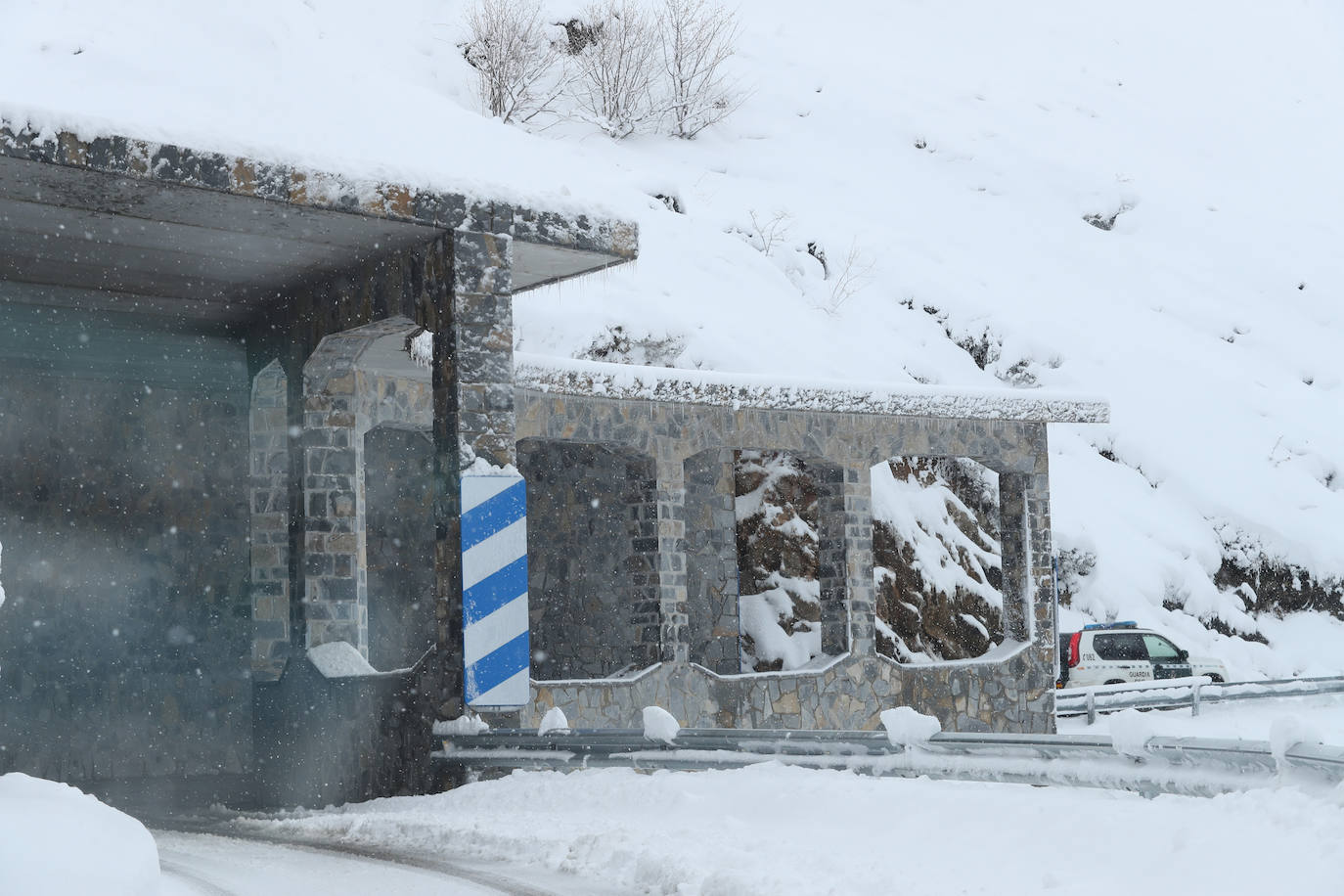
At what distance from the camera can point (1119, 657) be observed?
23078 mm

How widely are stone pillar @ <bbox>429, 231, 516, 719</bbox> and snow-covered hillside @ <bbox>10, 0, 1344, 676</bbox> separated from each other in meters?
0.47

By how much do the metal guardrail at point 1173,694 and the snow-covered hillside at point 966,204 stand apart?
3.58 metres

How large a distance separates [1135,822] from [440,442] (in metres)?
5.31

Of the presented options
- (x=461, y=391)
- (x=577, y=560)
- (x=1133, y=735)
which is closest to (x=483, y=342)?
(x=461, y=391)

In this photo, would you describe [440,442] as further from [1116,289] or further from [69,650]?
[1116,289]

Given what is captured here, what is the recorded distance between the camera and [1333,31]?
6631 cm

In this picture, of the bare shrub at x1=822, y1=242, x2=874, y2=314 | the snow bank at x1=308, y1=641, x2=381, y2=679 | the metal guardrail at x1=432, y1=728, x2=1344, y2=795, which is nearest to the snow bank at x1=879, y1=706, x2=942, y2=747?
the metal guardrail at x1=432, y1=728, x2=1344, y2=795

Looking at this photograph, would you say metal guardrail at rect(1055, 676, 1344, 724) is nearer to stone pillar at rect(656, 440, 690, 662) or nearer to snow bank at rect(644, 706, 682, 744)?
stone pillar at rect(656, 440, 690, 662)

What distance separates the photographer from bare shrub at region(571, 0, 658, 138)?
38156mm

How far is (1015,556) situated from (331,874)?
12.9m

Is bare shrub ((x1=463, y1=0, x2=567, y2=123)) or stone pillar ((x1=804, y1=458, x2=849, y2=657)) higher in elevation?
bare shrub ((x1=463, y1=0, x2=567, y2=123))

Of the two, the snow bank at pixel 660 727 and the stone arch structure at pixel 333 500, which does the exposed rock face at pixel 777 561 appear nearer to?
the stone arch structure at pixel 333 500

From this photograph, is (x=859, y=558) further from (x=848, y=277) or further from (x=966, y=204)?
(x=966, y=204)

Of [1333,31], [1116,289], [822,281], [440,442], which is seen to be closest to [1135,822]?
[440,442]
